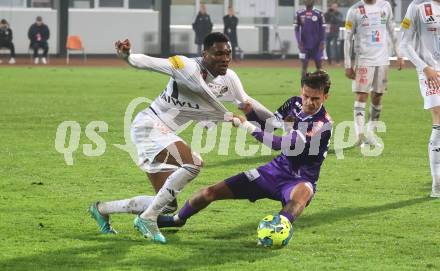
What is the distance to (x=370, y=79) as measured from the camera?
17.8 meters

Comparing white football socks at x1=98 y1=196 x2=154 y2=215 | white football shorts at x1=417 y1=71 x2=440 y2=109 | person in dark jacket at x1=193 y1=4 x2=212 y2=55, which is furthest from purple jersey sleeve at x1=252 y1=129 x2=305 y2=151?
person in dark jacket at x1=193 y1=4 x2=212 y2=55

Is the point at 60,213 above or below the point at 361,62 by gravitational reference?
below

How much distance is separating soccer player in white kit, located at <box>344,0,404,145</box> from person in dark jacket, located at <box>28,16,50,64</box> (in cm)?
3080

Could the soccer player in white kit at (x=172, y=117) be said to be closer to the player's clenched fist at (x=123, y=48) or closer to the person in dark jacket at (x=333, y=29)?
the player's clenched fist at (x=123, y=48)

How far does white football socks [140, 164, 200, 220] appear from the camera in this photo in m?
9.72

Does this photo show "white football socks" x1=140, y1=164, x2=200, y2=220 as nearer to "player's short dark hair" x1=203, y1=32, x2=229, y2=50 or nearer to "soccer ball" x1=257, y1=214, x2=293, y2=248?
"soccer ball" x1=257, y1=214, x2=293, y2=248

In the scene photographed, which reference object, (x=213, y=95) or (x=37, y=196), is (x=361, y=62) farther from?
(x=213, y=95)

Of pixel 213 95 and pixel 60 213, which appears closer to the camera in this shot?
pixel 213 95

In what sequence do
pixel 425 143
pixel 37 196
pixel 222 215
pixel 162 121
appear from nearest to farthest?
pixel 162 121, pixel 222 215, pixel 37 196, pixel 425 143

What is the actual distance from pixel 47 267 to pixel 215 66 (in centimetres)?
249

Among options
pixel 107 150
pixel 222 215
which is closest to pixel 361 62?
pixel 107 150

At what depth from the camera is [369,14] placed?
17.9 meters

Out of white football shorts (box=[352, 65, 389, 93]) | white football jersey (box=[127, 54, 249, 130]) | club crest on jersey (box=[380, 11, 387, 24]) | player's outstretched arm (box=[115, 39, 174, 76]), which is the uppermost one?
club crest on jersey (box=[380, 11, 387, 24])

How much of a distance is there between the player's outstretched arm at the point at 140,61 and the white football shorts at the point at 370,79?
843cm
